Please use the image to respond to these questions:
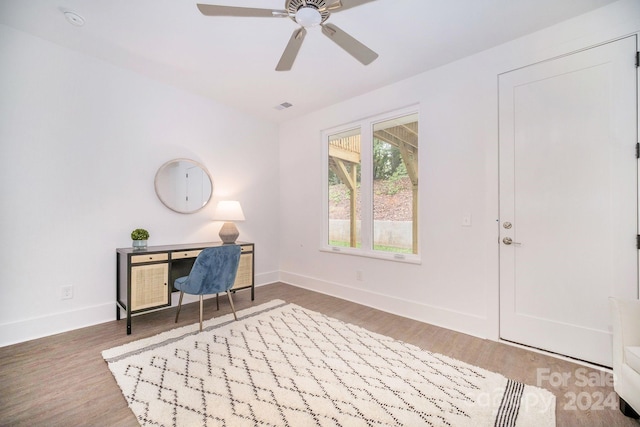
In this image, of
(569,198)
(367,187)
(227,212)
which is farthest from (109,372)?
(569,198)

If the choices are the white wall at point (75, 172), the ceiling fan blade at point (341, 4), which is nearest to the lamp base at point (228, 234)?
the white wall at point (75, 172)

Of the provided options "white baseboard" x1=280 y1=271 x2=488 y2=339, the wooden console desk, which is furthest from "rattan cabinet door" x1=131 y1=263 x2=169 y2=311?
"white baseboard" x1=280 y1=271 x2=488 y2=339

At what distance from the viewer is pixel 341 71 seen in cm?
295

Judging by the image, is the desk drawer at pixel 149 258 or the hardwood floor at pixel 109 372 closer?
the hardwood floor at pixel 109 372

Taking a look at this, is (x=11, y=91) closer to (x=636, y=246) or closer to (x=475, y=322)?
(x=475, y=322)

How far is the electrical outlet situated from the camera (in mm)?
2621

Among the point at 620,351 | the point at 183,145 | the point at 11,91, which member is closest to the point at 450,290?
the point at 620,351

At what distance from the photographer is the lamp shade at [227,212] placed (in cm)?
362

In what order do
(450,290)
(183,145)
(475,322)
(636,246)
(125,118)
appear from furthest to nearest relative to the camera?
(183,145) → (125,118) → (450,290) → (475,322) → (636,246)

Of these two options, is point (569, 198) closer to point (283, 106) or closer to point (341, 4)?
point (341, 4)

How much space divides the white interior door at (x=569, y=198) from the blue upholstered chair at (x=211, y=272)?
257cm

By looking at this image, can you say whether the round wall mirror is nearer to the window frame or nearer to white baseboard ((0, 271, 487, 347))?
white baseboard ((0, 271, 487, 347))

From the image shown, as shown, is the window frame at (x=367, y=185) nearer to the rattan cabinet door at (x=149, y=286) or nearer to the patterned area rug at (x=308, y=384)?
the patterned area rug at (x=308, y=384)

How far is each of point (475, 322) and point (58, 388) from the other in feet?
10.8
